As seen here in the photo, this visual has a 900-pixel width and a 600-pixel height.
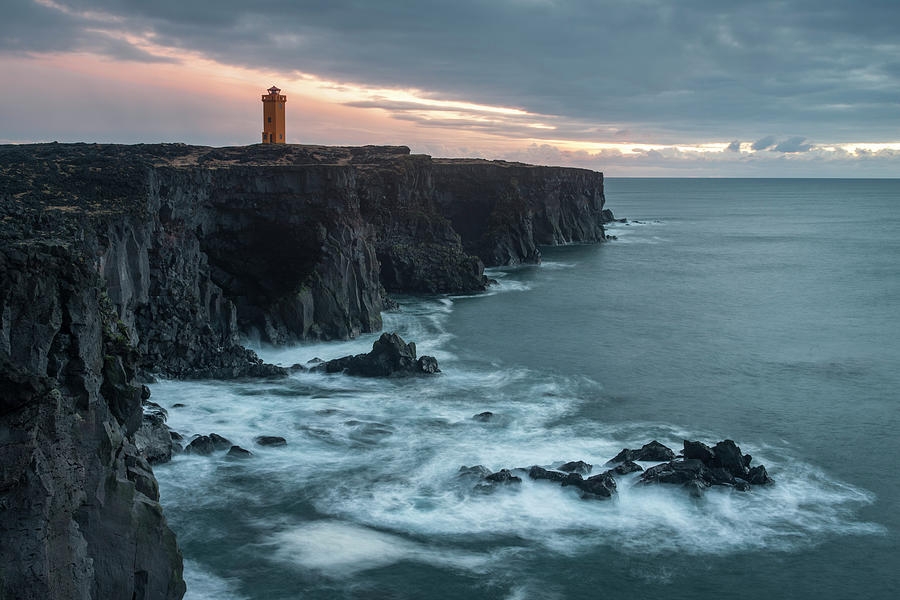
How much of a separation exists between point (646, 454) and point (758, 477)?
512 cm

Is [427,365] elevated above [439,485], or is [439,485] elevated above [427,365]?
[427,365]

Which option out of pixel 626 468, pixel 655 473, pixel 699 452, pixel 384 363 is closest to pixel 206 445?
pixel 384 363

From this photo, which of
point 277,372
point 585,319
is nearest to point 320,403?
point 277,372

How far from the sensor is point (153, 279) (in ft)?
182

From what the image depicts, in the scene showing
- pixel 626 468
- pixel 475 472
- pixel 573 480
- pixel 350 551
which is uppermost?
pixel 626 468

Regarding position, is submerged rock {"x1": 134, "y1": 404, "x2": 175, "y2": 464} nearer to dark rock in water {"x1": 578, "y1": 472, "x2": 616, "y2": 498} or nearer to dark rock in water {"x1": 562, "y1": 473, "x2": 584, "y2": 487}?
dark rock in water {"x1": 562, "y1": 473, "x2": 584, "y2": 487}

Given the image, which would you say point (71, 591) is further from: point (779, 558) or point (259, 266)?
point (259, 266)

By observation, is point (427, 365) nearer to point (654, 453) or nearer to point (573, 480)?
point (654, 453)

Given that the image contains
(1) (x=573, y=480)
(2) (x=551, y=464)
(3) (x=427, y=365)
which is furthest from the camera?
(3) (x=427, y=365)

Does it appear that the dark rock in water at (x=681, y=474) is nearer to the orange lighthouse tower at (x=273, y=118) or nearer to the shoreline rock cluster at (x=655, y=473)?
the shoreline rock cluster at (x=655, y=473)

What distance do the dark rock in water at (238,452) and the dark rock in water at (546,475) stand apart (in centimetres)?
1358

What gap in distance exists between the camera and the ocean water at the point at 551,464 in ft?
101

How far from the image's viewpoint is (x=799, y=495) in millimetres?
38031

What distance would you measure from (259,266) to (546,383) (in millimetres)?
26393
